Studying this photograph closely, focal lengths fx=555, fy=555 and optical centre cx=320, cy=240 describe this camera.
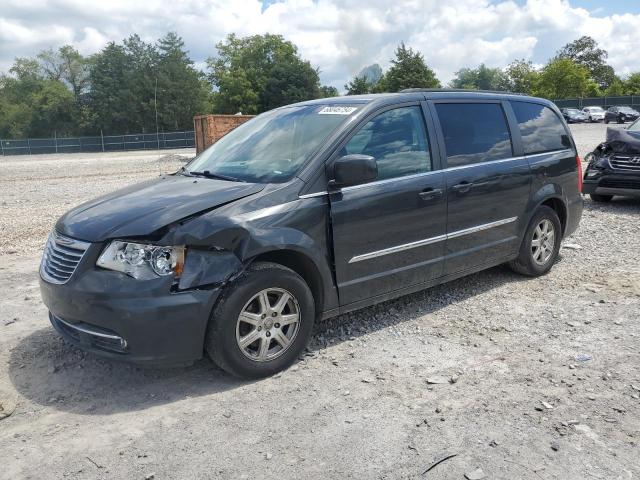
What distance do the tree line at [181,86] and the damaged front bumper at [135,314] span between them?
5617 cm

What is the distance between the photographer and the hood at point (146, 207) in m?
3.45

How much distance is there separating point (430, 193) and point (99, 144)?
55686 millimetres

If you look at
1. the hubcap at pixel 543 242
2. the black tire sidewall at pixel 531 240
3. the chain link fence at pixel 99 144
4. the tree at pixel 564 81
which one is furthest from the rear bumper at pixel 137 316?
the tree at pixel 564 81

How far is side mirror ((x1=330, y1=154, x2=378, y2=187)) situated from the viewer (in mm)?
3863

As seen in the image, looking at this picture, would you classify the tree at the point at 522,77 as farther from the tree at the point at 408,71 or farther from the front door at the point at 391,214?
the front door at the point at 391,214

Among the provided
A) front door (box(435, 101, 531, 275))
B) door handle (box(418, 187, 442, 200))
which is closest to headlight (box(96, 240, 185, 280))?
door handle (box(418, 187, 442, 200))

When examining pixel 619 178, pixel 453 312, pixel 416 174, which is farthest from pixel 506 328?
pixel 619 178

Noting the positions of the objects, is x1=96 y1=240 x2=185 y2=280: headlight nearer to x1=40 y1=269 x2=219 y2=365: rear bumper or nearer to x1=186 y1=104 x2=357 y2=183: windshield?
x1=40 y1=269 x2=219 y2=365: rear bumper

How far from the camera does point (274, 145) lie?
442 cm

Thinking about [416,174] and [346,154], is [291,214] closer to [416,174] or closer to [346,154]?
[346,154]

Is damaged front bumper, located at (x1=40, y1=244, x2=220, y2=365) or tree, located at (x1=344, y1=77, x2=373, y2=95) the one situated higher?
tree, located at (x1=344, y1=77, x2=373, y2=95)

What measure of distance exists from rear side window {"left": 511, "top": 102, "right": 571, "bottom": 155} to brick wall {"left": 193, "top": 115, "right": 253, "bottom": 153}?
1894 cm

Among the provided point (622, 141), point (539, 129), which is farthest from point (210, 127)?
point (539, 129)

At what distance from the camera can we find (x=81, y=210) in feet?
13.1
